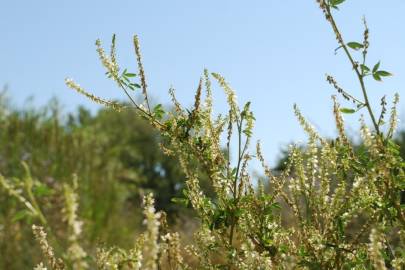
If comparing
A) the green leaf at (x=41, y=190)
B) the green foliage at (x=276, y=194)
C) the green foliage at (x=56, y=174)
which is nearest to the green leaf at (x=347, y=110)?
the green foliage at (x=276, y=194)

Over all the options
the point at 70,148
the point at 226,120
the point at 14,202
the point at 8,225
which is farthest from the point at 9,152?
the point at 226,120

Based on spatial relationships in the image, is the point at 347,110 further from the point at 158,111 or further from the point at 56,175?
the point at 56,175

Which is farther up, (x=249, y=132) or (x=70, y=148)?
(x=70, y=148)

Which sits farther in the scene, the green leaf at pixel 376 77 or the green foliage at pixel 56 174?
the green foliage at pixel 56 174

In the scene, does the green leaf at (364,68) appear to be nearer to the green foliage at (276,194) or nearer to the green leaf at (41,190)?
the green foliage at (276,194)

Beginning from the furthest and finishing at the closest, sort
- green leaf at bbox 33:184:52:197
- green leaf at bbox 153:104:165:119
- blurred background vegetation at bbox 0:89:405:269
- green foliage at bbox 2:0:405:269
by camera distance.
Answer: blurred background vegetation at bbox 0:89:405:269 → green leaf at bbox 153:104:165:119 → green foliage at bbox 2:0:405:269 → green leaf at bbox 33:184:52:197

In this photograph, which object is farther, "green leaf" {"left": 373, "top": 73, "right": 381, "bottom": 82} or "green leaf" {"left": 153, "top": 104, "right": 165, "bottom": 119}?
"green leaf" {"left": 153, "top": 104, "right": 165, "bottom": 119}

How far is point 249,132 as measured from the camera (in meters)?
2.73

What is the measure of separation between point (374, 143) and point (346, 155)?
46cm

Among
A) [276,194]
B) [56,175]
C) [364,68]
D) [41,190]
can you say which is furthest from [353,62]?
[56,175]

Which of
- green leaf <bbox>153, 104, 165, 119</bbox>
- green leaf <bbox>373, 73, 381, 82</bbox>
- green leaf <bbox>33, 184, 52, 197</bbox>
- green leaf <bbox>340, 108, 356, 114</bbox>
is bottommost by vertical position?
green leaf <bbox>33, 184, 52, 197</bbox>

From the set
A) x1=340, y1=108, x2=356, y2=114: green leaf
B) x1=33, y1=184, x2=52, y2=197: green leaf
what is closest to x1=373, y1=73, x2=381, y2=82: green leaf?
x1=340, y1=108, x2=356, y2=114: green leaf

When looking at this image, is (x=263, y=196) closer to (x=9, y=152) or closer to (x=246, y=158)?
(x=246, y=158)

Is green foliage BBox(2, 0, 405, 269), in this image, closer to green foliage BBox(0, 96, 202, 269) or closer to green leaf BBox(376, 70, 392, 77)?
green leaf BBox(376, 70, 392, 77)
